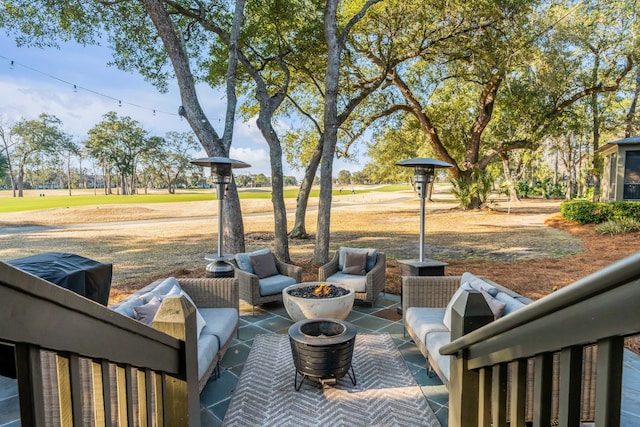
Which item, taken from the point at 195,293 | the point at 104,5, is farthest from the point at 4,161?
the point at 195,293

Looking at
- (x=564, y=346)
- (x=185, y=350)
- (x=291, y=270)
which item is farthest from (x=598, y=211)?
(x=185, y=350)

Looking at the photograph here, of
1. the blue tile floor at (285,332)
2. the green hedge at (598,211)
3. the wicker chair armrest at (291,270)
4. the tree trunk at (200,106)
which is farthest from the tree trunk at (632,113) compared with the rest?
the wicker chair armrest at (291,270)

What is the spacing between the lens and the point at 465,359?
49.6 inches

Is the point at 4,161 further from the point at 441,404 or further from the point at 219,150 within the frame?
the point at 441,404

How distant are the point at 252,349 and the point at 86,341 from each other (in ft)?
11.0

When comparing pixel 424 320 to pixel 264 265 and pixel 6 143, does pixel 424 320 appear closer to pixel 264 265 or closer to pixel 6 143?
pixel 264 265

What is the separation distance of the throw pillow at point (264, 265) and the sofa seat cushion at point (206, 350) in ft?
7.13

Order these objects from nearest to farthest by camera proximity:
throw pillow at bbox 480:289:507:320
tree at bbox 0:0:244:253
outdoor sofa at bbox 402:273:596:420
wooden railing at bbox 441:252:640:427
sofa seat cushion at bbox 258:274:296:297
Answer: wooden railing at bbox 441:252:640:427 < outdoor sofa at bbox 402:273:596:420 < throw pillow at bbox 480:289:507:320 < sofa seat cushion at bbox 258:274:296:297 < tree at bbox 0:0:244:253

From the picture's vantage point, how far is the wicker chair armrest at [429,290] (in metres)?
4.08

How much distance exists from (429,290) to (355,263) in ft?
5.51

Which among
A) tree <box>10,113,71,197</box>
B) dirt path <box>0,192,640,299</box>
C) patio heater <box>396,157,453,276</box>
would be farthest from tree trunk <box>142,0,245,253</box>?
tree <box>10,113,71,197</box>

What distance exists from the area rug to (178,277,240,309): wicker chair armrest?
2.18 ft

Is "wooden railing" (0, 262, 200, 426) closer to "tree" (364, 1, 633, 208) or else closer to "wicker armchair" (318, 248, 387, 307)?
"wicker armchair" (318, 248, 387, 307)

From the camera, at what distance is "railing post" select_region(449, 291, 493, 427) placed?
1273 millimetres
